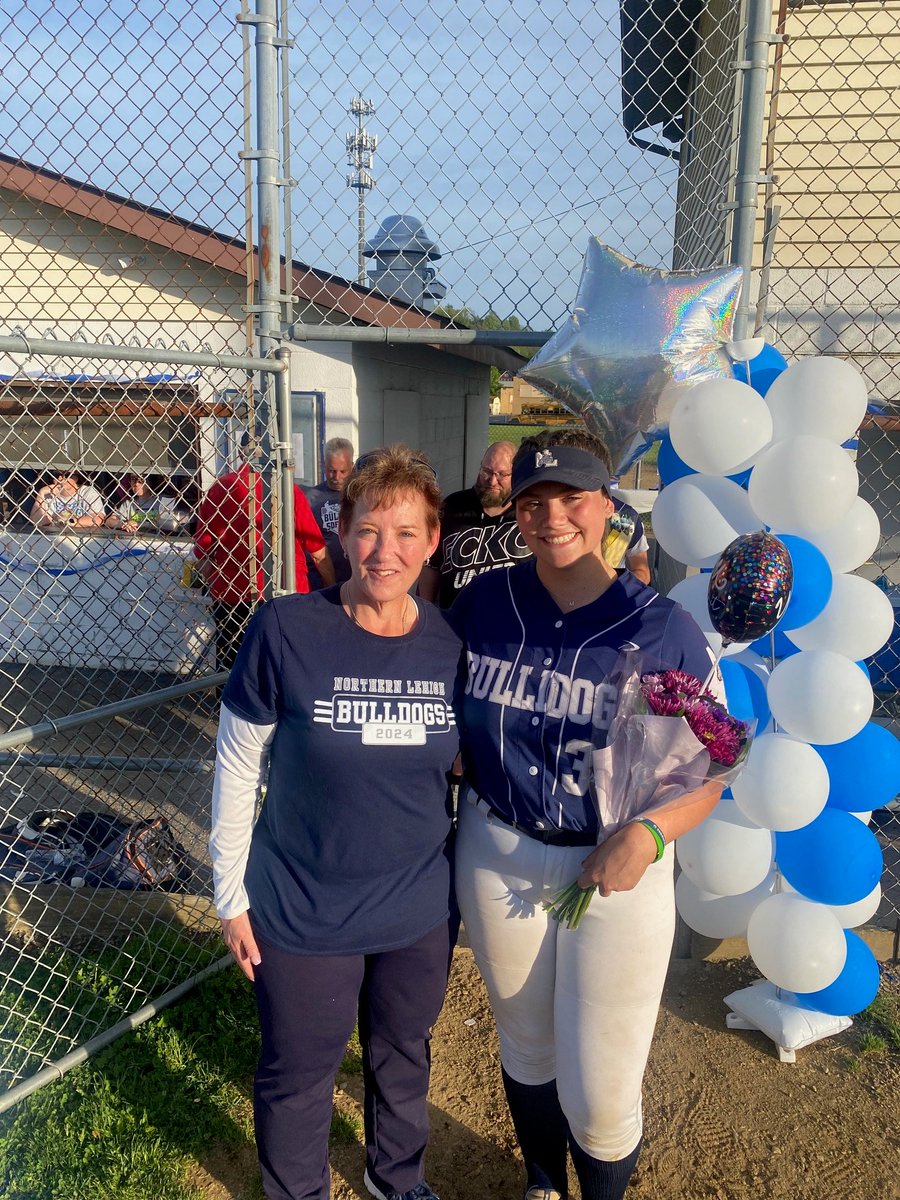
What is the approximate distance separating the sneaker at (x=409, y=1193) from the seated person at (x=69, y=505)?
574 cm

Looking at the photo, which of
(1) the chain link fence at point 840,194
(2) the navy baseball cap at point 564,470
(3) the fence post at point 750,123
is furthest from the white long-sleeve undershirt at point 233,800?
(1) the chain link fence at point 840,194

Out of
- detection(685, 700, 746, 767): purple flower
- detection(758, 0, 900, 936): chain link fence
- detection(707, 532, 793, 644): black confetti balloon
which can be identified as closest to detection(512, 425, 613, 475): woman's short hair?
detection(707, 532, 793, 644): black confetti balloon

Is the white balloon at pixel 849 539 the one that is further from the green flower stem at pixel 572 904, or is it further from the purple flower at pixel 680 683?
the green flower stem at pixel 572 904

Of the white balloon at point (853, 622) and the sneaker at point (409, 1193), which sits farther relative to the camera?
the white balloon at point (853, 622)

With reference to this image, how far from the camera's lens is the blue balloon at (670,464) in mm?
2932

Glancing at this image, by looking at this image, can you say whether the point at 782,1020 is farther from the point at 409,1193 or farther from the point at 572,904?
the point at 572,904

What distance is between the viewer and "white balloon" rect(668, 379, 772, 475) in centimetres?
252

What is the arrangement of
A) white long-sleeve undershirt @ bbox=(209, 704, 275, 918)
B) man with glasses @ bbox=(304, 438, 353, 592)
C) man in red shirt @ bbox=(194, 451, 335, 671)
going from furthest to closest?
man with glasses @ bbox=(304, 438, 353, 592)
man in red shirt @ bbox=(194, 451, 335, 671)
white long-sleeve undershirt @ bbox=(209, 704, 275, 918)

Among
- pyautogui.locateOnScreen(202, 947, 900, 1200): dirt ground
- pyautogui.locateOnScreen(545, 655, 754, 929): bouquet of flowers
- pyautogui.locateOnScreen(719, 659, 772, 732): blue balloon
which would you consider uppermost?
pyautogui.locateOnScreen(545, 655, 754, 929): bouquet of flowers

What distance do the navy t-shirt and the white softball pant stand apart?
6.6 inches

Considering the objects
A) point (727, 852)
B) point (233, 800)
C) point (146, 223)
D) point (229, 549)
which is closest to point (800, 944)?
point (727, 852)

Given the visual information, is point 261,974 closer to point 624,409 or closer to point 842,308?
point 624,409

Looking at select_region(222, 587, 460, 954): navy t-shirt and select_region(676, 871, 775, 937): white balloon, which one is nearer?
select_region(222, 587, 460, 954): navy t-shirt

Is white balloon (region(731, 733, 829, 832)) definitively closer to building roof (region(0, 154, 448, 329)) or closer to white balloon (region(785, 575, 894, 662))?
white balloon (region(785, 575, 894, 662))
